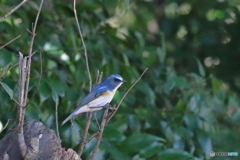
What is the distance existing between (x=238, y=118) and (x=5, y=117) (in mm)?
2131

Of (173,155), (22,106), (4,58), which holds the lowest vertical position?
(173,155)

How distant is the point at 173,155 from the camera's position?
12.0ft

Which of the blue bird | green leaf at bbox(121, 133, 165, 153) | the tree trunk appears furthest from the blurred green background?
the tree trunk

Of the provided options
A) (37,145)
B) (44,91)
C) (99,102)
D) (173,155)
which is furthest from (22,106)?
(173,155)

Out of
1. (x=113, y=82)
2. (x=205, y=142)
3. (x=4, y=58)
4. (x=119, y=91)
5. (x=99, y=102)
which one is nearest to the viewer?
(x=99, y=102)

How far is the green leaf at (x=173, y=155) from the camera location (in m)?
3.65

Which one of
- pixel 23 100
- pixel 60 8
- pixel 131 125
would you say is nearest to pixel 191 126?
pixel 131 125

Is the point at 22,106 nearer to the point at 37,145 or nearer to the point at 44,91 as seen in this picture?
the point at 37,145

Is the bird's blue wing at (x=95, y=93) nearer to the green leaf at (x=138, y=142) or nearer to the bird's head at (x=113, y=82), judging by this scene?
the bird's head at (x=113, y=82)

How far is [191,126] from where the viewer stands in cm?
425

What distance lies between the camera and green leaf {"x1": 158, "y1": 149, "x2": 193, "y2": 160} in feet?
12.0

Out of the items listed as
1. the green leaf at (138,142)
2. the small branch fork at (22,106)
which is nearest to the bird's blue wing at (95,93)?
the green leaf at (138,142)

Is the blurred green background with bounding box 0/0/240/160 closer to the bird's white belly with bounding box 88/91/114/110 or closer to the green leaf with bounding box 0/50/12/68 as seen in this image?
the green leaf with bounding box 0/50/12/68

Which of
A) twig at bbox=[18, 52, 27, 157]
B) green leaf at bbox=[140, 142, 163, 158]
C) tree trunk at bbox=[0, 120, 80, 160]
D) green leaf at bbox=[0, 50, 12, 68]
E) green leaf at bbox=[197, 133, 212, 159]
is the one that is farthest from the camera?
green leaf at bbox=[197, 133, 212, 159]
